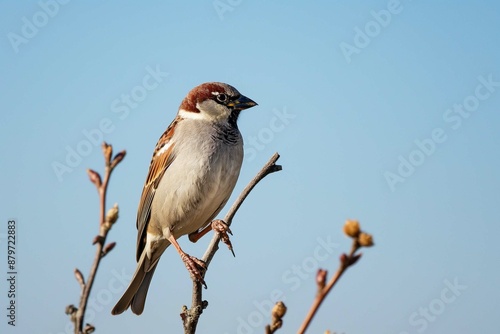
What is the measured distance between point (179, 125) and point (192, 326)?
222 cm

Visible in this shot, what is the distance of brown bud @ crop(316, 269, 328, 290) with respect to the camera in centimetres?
133

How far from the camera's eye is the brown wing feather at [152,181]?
4785 millimetres

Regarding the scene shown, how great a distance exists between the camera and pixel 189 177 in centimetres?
450

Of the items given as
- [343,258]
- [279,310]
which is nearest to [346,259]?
[343,258]

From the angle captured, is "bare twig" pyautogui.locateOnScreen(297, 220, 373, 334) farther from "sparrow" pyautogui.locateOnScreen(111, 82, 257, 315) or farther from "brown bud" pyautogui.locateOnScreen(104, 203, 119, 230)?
"sparrow" pyautogui.locateOnScreen(111, 82, 257, 315)

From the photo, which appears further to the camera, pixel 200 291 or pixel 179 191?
pixel 179 191

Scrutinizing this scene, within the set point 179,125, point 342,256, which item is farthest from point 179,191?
point 342,256

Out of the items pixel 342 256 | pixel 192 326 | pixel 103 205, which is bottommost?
pixel 192 326

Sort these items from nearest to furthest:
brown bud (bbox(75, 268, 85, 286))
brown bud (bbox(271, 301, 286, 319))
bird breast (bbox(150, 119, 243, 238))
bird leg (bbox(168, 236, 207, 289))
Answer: brown bud (bbox(75, 268, 85, 286)) < brown bud (bbox(271, 301, 286, 319)) < bird leg (bbox(168, 236, 207, 289)) < bird breast (bbox(150, 119, 243, 238))

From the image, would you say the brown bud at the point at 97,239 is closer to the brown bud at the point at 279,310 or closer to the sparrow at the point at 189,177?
the brown bud at the point at 279,310

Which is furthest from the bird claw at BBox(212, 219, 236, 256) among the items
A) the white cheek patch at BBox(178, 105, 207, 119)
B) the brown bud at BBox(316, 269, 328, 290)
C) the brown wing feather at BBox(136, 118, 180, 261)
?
the brown bud at BBox(316, 269, 328, 290)

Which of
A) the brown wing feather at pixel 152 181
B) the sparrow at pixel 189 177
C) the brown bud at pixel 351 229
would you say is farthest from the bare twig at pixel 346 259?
the brown wing feather at pixel 152 181

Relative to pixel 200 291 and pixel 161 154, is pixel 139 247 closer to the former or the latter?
pixel 161 154

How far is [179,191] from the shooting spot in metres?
4.56
